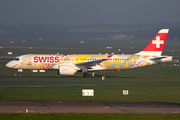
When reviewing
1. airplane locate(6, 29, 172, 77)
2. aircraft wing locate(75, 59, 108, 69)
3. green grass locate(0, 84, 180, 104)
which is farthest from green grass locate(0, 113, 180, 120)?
airplane locate(6, 29, 172, 77)

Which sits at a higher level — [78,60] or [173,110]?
[78,60]

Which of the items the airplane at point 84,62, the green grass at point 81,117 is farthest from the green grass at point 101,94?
the airplane at point 84,62

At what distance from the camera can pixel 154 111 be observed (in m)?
25.6

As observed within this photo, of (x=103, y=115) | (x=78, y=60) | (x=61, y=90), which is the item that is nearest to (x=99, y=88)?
(x=61, y=90)

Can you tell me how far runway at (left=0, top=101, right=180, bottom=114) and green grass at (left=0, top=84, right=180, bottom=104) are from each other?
2363 millimetres

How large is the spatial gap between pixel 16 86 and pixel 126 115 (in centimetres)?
2217

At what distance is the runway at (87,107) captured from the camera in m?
25.4

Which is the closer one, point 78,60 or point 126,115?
point 126,115

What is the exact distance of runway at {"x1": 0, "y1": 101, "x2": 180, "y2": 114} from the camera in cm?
2536

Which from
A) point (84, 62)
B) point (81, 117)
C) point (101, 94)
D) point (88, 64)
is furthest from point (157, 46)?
point (81, 117)

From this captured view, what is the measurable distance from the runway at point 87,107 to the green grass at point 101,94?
2.36 metres

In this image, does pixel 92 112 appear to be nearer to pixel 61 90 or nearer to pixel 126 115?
pixel 126 115

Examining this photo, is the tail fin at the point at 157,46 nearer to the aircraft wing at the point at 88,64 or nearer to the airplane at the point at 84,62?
the airplane at the point at 84,62

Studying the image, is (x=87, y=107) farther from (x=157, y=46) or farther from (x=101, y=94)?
(x=157, y=46)
